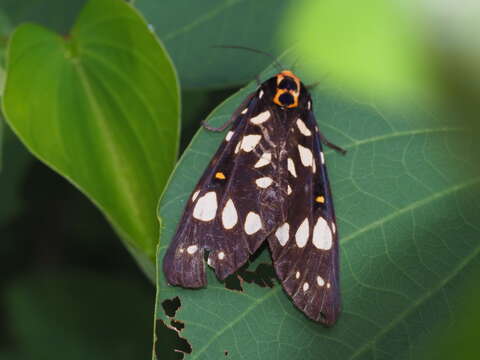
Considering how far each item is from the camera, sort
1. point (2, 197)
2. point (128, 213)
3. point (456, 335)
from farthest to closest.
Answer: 1. point (2, 197)
2. point (128, 213)
3. point (456, 335)

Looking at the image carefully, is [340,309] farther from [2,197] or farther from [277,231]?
→ [2,197]

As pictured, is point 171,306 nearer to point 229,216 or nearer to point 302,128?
point 229,216

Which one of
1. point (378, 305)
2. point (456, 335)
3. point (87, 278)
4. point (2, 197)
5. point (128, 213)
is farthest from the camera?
point (87, 278)

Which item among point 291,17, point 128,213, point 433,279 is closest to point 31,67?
point 128,213

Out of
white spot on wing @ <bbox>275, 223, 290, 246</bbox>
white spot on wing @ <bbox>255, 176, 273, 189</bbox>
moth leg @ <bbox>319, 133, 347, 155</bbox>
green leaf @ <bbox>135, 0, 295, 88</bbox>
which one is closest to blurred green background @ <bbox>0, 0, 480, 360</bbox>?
green leaf @ <bbox>135, 0, 295, 88</bbox>

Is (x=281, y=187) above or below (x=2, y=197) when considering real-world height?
above

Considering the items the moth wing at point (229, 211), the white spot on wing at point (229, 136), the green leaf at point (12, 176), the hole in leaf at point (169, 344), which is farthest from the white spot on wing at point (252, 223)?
the green leaf at point (12, 176)

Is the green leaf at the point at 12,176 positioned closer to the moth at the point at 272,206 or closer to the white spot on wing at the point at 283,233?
the moth at the point at 272,206
